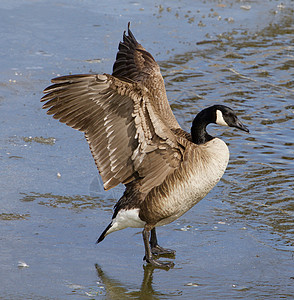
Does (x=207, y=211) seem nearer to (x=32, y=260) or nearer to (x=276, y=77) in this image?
(x=32, y=260)

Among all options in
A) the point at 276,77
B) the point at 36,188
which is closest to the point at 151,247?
the point at 36,188

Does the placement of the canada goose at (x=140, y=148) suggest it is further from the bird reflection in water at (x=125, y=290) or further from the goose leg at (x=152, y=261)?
the bird reflection in water at (x=125, y=290)

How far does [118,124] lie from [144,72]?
113 cm

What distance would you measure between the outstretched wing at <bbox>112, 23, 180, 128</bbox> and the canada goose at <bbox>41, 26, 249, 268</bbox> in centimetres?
41

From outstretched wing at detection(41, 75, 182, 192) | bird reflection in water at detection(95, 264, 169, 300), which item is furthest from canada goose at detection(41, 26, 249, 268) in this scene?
bird reflection in water at detection(95, 264, 169, 300)

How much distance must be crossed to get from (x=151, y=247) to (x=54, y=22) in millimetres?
7533

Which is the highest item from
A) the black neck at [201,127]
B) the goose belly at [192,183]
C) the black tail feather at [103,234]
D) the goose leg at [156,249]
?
the black neck at [201,127]

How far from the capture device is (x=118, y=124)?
4.81m

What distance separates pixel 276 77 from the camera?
9969 mm

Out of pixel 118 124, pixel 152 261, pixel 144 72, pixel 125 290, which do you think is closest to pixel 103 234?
pixel 152 261

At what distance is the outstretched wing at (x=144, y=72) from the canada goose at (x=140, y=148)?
41 cm

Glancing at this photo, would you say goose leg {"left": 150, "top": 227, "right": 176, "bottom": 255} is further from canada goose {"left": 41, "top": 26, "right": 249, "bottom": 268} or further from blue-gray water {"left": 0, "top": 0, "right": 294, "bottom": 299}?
blue-gray water {"left": 0, "top": 0, "right": 294, "bottom": 299}

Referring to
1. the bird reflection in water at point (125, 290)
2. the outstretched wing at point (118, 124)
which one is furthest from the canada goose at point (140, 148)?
the bird reflection in water at point (125, 290)

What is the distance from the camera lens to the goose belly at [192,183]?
4.93 metres
